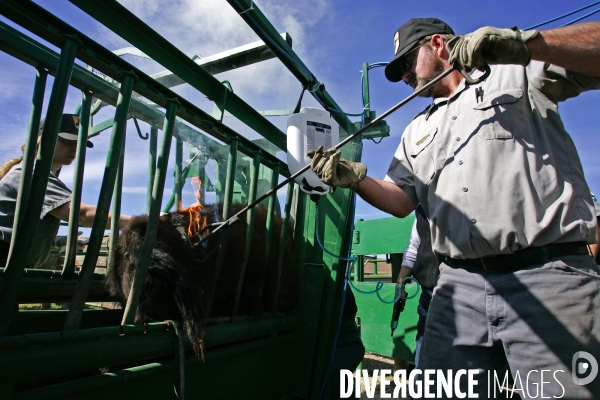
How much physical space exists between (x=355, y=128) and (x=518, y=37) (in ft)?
6.13

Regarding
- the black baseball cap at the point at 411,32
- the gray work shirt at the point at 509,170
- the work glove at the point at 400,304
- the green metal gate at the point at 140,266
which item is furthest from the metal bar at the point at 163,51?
the work glove at the point at 400,304

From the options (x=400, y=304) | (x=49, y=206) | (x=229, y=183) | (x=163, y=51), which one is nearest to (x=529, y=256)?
(x=229, y=183)

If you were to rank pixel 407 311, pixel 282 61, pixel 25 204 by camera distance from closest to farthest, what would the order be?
pixel 25 204
pixel 282 61
pixel 407 311

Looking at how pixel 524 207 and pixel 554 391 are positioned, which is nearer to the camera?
pixel 554 391

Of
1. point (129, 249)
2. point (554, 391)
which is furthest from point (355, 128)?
point (554, 391)

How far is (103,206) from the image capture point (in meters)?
1.46

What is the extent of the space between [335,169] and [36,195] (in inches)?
45.4

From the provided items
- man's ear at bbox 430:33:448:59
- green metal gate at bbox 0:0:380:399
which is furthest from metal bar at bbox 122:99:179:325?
man's ear at bbox 430:33:448:59

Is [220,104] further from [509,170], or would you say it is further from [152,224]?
[509,170]

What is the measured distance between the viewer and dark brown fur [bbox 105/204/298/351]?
1.72 metres

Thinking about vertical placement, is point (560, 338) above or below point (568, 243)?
below

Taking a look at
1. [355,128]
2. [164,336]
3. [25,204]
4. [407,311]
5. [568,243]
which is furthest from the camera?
[407,311]

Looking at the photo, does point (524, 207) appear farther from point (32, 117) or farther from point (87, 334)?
point (32, 117)

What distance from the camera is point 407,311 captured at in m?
4.18
